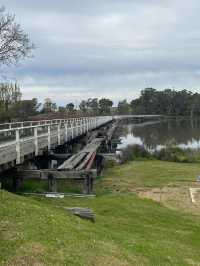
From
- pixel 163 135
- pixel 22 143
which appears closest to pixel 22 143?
pixel 22 143

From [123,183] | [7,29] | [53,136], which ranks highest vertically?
[7,29]

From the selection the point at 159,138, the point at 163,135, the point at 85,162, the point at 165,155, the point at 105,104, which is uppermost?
the point at 105,104

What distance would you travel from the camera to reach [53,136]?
23062 millimetres

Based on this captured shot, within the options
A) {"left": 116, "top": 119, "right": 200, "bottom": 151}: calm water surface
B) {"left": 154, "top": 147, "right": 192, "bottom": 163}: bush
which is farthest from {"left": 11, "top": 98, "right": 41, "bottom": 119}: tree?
Result: {"left": 154, "top": 147, "right": 192, "bottom": 163}: bush

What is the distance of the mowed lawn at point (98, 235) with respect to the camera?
7234mm

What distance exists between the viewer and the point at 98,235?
28.9 feet

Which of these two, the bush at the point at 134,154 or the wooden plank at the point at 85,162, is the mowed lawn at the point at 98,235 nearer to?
the wooden plank at the point at 85,162

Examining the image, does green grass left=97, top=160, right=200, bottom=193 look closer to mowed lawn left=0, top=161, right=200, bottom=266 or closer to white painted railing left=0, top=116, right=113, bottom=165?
white painted railing left=0, top=116, right=113, bottom=165

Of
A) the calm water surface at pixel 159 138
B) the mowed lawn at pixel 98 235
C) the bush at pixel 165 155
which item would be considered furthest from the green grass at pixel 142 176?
the calm water surface at pixel 159 138

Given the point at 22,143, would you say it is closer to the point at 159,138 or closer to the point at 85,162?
the point at 85,162

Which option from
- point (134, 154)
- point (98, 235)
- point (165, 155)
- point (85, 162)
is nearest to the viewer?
point (98, 235)

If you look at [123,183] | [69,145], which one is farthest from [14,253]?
[69,145]

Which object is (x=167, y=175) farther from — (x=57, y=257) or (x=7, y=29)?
(x=57, y=257)

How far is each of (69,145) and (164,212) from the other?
17.6m
